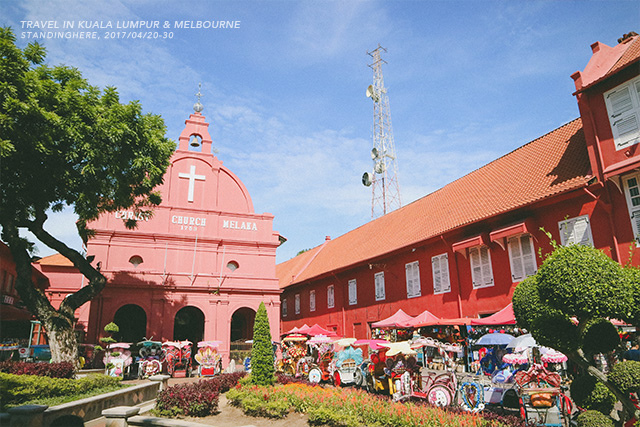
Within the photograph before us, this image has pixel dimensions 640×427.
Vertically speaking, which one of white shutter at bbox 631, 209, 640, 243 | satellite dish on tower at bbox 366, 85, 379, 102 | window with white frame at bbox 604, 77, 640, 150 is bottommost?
white shutter at bbox 631, 209, 640, 243

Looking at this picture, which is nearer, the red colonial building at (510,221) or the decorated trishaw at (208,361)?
the red colonial building at (510,221)

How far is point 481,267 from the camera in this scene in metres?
15.9

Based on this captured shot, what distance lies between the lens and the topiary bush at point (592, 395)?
247 inches

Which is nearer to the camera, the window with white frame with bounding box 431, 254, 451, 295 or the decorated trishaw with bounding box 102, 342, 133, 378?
the decorated trishaw with bounding box 102, 342, 133, 378

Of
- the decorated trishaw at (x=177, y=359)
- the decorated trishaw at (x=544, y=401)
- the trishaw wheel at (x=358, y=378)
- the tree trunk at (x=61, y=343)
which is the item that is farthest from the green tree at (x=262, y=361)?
the decorated trishaw at (x=177, y=359)

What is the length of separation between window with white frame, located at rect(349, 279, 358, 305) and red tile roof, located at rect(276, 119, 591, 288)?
1099 millimetres

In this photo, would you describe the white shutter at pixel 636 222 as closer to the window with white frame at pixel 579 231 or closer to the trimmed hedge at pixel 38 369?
the window with white frame at pixel 579 231

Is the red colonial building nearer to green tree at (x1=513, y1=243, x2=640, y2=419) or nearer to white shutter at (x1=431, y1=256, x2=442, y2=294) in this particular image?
white shutter at (x1=431, y1=256, x2=442, y2=294)

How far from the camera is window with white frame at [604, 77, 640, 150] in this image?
11.7 metres

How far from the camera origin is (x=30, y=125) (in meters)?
13.0

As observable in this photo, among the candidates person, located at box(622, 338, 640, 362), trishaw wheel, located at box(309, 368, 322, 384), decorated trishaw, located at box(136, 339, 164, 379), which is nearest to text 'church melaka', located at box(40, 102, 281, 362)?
decorated trishaw, located at box(136, 339, 164, 379)

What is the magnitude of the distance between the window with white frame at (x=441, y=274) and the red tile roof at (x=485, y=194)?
3.38 feet

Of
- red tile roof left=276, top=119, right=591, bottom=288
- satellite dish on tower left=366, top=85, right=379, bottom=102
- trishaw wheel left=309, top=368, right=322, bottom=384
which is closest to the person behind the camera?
red tile roof left=276, top=119, right=591, bottom=288

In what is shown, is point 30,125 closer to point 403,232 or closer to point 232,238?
point 232,238
